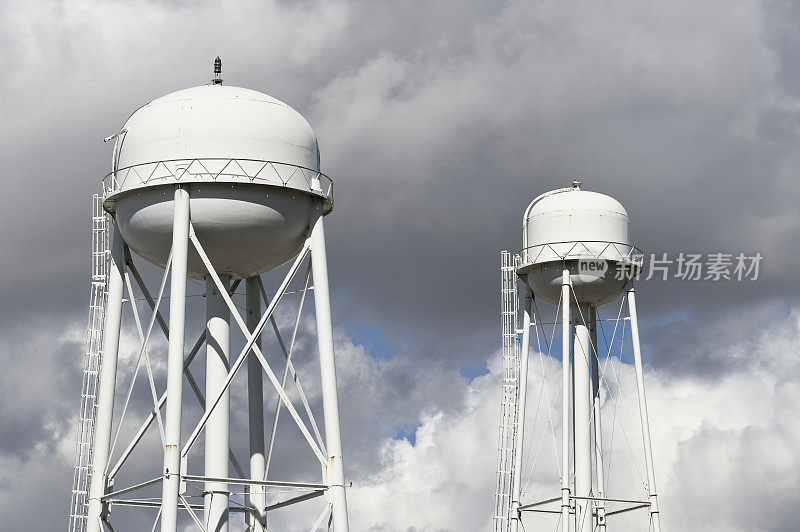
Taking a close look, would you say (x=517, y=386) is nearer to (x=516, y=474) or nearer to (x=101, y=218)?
(x=516, y=474)

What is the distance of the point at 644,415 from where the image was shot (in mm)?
47406

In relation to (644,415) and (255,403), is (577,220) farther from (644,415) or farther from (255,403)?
(255,403)

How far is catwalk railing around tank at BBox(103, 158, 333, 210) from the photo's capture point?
3356 cm

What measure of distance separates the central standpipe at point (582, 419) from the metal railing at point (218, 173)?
15.3 metres

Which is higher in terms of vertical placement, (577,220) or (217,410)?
(577,220)

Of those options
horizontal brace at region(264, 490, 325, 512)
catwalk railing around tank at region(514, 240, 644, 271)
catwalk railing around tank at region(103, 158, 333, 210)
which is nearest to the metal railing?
catwalk railing around tank at region(103, 158, 333, 210)

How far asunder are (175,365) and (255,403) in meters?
5.09

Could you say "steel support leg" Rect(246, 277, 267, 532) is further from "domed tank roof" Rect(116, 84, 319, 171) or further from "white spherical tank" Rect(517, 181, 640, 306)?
"white spherical tank" Rect(517, 181, 640, 306)

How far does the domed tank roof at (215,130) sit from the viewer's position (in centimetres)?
3403

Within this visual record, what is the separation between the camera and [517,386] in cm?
4966

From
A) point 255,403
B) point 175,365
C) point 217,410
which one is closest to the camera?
point 175,365

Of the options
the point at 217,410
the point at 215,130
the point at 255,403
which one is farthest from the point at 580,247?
the point at 215,130

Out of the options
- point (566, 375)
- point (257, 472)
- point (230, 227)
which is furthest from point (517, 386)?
point (230, 227)

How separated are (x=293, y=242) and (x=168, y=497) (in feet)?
21.5
